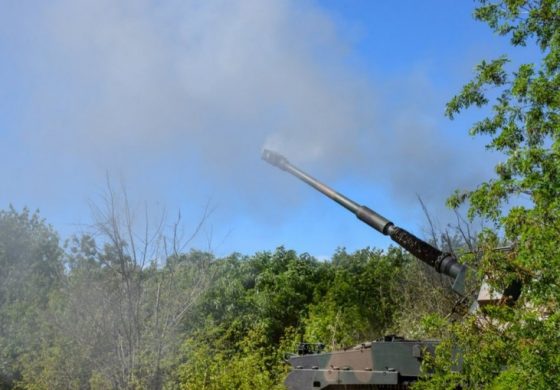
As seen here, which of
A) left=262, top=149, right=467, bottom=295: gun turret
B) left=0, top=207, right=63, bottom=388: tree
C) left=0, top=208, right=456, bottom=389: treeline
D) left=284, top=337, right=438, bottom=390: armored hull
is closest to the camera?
left=284, top=337, right=438, bottom=390: armored hull

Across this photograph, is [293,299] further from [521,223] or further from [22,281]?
[521,223]

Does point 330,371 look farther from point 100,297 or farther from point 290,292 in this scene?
point 290,292

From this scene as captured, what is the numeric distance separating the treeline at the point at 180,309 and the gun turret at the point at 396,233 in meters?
2.48

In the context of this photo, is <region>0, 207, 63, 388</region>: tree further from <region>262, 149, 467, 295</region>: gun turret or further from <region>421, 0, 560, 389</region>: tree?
<region>421, 0, 560, 389</region>: tree

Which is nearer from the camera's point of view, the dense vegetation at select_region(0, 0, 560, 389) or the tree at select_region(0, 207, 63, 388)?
the dense vegetation at select_region(0, 0, 560, 389)

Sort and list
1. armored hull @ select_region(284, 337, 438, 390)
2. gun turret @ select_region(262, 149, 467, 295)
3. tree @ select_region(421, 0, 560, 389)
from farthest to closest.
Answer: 1. gun turret @ select_region(262, 149, 467, 295)
2. armored hull @ select_region(284, 337, 438, 390)
3. tree @ select_region(421, 0, 560, 389)

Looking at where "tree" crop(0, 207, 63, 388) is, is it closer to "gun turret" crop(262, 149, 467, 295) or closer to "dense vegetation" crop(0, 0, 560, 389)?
"dense vegetation" crop(0, 0, 560, 389)

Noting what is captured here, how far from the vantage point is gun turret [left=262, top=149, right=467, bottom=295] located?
30.6 ft

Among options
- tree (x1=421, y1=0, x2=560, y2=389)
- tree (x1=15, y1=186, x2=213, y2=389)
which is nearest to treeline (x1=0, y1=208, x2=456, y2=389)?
tree (x1=15, y1=186, x2=213, y2=389)

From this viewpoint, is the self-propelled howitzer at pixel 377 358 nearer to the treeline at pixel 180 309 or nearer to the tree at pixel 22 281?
the treeline at pixel 180 309

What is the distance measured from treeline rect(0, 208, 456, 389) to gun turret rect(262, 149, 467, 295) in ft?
8.13

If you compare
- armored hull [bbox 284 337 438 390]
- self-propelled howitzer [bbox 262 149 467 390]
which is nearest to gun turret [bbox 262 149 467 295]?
self-propelled howitzer [bbox 262 149 467 390]

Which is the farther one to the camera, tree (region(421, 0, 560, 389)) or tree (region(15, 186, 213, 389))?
tree (region(15, 186, 213, 389))

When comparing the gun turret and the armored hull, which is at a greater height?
the gun turret
